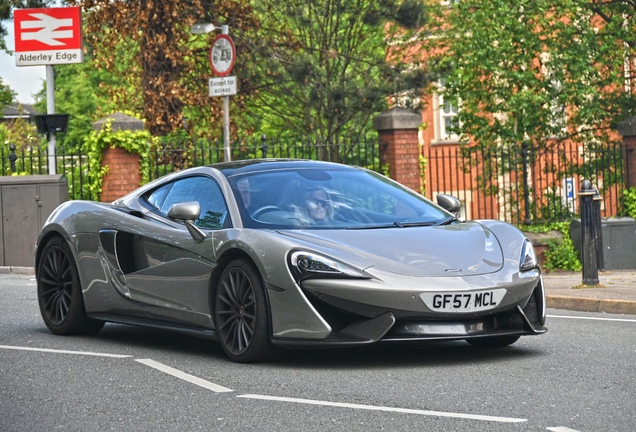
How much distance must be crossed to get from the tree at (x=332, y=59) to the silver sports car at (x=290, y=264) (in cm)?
1233

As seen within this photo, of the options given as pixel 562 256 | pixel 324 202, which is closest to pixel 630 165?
pixel 562 256

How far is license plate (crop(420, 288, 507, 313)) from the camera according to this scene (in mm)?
5539

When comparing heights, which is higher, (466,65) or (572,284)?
(466,65)

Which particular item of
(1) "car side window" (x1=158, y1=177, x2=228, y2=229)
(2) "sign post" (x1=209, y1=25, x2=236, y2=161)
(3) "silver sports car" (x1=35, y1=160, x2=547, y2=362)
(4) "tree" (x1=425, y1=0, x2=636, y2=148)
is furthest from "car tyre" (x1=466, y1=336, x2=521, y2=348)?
(4) "tree" (x1=425, y1=0, x2=636, y2=148)

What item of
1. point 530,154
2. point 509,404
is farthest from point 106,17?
point 509,404

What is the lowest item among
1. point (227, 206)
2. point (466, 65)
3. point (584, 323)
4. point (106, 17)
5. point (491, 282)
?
point (584, 323)

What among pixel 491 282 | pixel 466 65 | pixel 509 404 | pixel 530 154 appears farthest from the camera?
pixel 466 65

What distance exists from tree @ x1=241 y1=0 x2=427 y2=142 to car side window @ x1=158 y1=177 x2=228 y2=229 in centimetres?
1240

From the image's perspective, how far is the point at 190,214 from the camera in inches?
250

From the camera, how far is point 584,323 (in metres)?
8.34

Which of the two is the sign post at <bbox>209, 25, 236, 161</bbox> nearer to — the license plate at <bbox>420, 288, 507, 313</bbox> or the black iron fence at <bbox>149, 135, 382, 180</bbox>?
the black iron fence at <bbox>149, 135, 382, 180</bbox>

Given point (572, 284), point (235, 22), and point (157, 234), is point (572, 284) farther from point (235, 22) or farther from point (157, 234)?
point (235, 22)

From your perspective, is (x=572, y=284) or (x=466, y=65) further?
(x=466, y=65)

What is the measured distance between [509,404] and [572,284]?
298 inches
